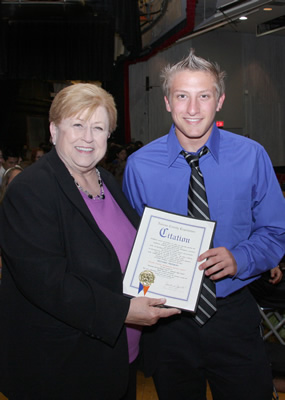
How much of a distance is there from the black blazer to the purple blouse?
0.33 feet

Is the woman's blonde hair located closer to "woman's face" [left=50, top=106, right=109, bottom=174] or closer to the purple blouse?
"woman's face" [left=50, top=106, right=109, bottom=174]

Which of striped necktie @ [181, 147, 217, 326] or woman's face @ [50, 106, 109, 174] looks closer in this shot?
woman's face @ [50, 106, 109, 174]

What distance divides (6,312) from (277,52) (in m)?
14.9

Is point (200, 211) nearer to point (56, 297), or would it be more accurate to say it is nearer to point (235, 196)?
point (235, 196)

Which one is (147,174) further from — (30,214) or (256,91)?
(256,91)

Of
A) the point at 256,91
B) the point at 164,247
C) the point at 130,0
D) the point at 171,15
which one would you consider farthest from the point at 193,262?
the point at 256,91

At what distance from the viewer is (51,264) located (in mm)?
1363

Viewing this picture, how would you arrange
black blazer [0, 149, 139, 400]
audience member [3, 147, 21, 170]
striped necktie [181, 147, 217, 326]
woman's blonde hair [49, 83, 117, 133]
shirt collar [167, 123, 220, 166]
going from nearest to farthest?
black blazer [0, 149, 139, 400] < woman's blonde hair [49, 83, 117, 133] < striped necktie [181, 147, 217, 326] < shirt collar [167, 123, 220, 166] < audience member [3, 147, 21, 170]

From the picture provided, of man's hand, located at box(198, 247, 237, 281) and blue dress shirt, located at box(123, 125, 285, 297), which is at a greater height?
blue dress shirt, located at box(123, 125, 285, 297)

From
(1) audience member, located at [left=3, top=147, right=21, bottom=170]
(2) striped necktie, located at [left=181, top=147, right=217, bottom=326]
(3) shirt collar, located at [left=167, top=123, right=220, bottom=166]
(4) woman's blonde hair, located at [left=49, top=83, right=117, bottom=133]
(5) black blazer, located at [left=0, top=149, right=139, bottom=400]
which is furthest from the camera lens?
(1) audience member, located at [left=3, top=147, right=21, bottom=170]

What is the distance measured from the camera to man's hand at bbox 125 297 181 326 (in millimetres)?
1471

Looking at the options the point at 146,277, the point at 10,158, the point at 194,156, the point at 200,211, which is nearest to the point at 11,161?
the point at 10,158

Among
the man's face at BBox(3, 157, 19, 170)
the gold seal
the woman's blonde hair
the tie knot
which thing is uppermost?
the woman's blonde hair

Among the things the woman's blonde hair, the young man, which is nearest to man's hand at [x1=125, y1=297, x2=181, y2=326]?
the young man
